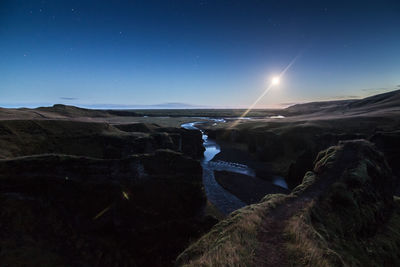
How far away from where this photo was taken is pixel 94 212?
1716cm

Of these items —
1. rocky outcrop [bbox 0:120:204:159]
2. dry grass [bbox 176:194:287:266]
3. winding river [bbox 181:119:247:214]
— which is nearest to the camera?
dry grass [bbox 176:194:287:266]

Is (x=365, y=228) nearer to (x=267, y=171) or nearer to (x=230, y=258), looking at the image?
(x=230, y=258)

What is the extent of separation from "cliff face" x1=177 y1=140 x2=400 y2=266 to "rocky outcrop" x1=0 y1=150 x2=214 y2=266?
9.83 meters

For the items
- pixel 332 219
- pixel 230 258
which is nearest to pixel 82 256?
pixel 230 258

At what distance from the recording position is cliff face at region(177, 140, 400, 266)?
747 centimetres

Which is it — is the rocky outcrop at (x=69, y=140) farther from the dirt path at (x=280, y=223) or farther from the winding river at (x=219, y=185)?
the dirt path at (x=280, y=223)

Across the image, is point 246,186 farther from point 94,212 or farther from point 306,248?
point 306,248

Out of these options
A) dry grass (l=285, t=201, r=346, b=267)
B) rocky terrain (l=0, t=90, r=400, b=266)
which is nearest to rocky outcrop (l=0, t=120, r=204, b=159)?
rocky terrain (l=0, t=90, r=400, b=266)

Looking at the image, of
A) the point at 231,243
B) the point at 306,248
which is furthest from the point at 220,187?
the point at 306,248

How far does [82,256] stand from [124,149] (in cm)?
2439

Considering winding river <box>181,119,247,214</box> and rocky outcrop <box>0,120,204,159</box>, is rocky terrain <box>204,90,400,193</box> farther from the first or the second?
rocky outcrop <box>0,120,204,159</box>

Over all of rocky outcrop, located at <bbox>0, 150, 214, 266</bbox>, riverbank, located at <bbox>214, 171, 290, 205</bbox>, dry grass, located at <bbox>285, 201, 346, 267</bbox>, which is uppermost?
dry grass, located at <bbox>285, 201, 346, 267</bbox>

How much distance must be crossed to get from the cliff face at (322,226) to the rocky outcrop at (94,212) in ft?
32.2

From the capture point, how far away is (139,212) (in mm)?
17625
